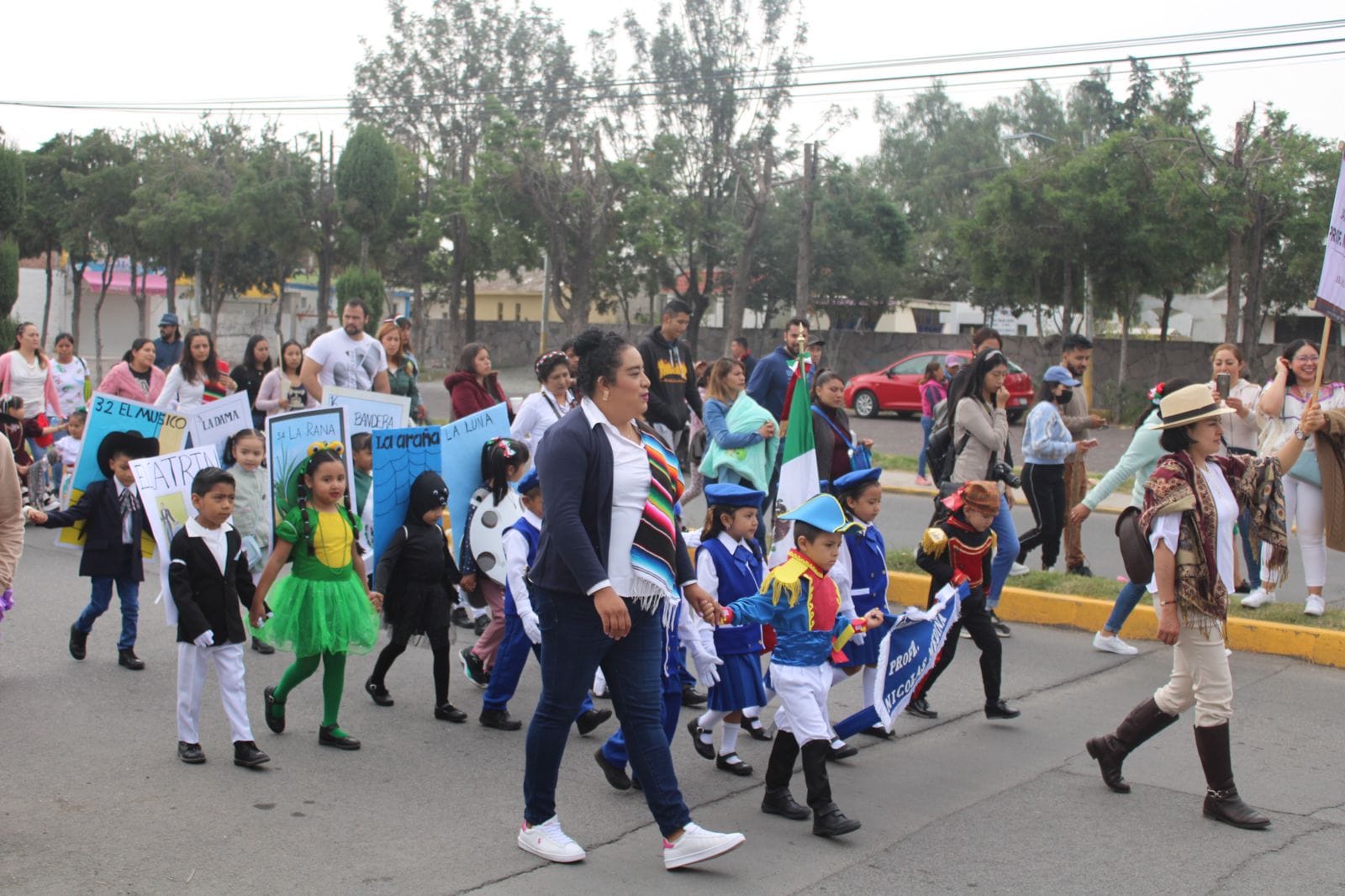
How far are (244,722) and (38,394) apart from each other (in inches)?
325

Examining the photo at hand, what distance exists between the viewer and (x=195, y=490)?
5.68 m

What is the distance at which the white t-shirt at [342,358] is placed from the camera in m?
9.51

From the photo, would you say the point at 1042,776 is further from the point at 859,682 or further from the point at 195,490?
the point at 195,490

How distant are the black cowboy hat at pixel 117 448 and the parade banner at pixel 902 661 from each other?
169 inches

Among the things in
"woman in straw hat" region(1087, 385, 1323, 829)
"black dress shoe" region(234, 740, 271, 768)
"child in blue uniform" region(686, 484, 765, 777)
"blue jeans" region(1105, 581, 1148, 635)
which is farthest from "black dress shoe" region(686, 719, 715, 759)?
"blue jeans" region(1105, 581, 1148, 635)

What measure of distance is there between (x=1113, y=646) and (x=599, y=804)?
13.2ft

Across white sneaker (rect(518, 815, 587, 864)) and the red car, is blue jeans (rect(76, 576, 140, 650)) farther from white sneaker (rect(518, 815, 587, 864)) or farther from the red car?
the red car

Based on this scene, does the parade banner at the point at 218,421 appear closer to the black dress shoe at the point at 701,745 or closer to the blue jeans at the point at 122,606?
the blue jeans at the point at 122,606

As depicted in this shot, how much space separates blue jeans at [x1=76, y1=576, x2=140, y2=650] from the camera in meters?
7.23

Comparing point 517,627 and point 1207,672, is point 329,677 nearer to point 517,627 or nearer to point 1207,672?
point 517,627

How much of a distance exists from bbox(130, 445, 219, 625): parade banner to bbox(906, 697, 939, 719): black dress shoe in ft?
12.1

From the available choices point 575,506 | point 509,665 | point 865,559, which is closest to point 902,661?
point 865,559

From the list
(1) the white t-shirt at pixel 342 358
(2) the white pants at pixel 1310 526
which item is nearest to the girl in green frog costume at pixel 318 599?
(1) the white t-shirt at pixel 342 358

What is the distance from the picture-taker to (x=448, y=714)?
251 inches
